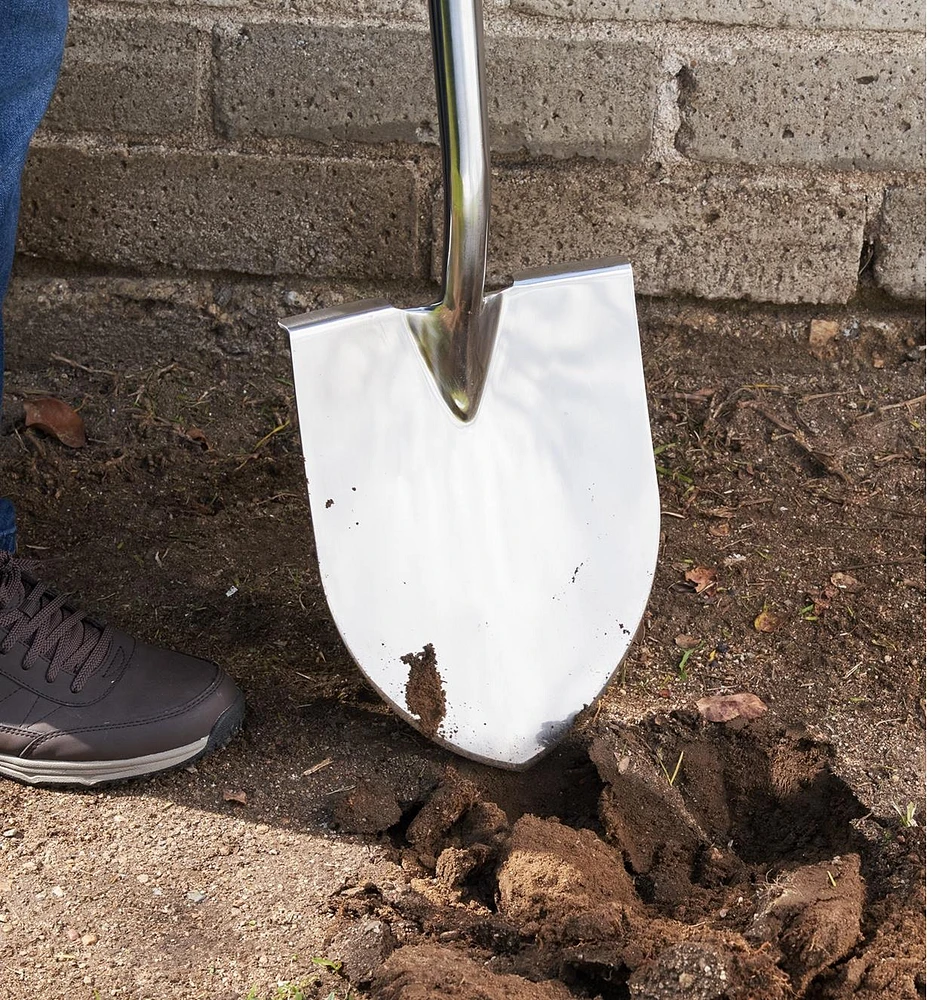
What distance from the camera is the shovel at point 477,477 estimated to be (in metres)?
1.18

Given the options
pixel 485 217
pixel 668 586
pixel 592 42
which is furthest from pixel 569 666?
pixel 592 42

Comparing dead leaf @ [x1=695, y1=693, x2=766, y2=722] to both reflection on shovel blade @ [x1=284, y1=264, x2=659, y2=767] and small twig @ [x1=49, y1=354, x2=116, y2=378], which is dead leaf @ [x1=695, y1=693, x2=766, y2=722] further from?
small twig @ [x1=49, y1=354, x2=116, y2=378]

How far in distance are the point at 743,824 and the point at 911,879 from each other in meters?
0.20

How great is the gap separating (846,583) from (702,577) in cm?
21

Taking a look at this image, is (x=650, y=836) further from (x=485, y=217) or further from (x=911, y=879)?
(x=485, y=217)

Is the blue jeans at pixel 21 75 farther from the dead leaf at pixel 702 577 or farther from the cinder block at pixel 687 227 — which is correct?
the dead leaf at pixel 702 577

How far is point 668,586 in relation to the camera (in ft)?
4.98

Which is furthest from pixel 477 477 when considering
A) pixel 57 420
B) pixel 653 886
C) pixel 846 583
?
pixel 57 420

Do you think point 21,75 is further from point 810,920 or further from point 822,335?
point 822,335

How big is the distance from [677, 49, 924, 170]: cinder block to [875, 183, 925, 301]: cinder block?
57 mm

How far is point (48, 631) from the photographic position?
1230 millimetres

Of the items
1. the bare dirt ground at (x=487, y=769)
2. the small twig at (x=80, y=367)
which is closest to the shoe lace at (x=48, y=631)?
the bare dirt ground at (x=487, y=769)

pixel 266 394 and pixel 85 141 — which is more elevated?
pixel 85 141

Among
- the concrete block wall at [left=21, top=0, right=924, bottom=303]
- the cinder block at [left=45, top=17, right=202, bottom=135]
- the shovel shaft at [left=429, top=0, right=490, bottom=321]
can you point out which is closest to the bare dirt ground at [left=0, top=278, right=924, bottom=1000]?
the concrete block wall at [left=21, top=0, right=924, bottom=303]
